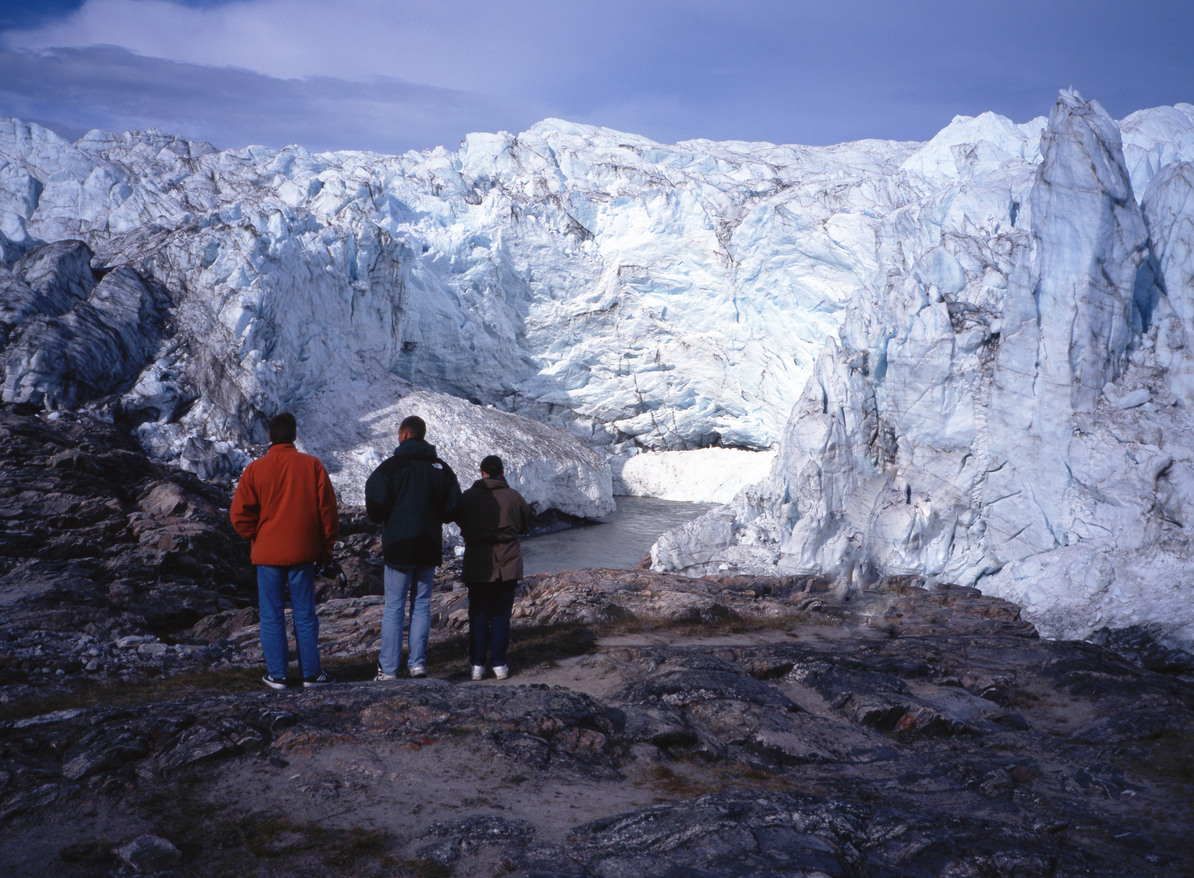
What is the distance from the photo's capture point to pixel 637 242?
984 inches

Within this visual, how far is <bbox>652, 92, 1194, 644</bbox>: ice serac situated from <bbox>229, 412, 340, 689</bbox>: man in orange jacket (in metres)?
8.19

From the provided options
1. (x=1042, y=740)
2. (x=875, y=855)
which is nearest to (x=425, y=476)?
(x=875, y=855)

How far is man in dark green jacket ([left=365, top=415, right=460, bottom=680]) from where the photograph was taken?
438cm

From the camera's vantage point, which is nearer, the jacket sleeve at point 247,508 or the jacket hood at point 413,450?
the jacket sleeve at point 247,508

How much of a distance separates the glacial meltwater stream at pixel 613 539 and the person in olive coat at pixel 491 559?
33.8 ft

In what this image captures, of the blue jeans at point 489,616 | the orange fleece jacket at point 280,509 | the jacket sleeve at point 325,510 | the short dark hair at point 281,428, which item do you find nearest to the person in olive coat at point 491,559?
the blue jeans at point 489,616

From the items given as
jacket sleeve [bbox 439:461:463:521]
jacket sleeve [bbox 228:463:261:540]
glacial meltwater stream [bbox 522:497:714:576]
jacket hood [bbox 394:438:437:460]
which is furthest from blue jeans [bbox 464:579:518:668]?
glacial meltwater stream [bbox 522:497:714:576]

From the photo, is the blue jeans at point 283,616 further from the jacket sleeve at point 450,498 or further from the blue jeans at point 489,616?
the blue jeans at point 489,616

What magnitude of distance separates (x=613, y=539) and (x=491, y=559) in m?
15.2

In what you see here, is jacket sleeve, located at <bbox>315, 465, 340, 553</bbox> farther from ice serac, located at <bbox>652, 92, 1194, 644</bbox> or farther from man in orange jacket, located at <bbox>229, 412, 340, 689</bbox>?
ice serac, located at <bbox>652, 92, 1194, 644</bbox>

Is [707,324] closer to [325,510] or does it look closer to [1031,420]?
[1031,420]

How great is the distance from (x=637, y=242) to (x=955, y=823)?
2335 centimetres

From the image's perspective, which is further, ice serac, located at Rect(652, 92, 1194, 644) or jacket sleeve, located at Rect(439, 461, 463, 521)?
ice serac, located at Rect(652, 92, 1194, 644)

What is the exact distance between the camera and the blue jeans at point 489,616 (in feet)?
15.3
